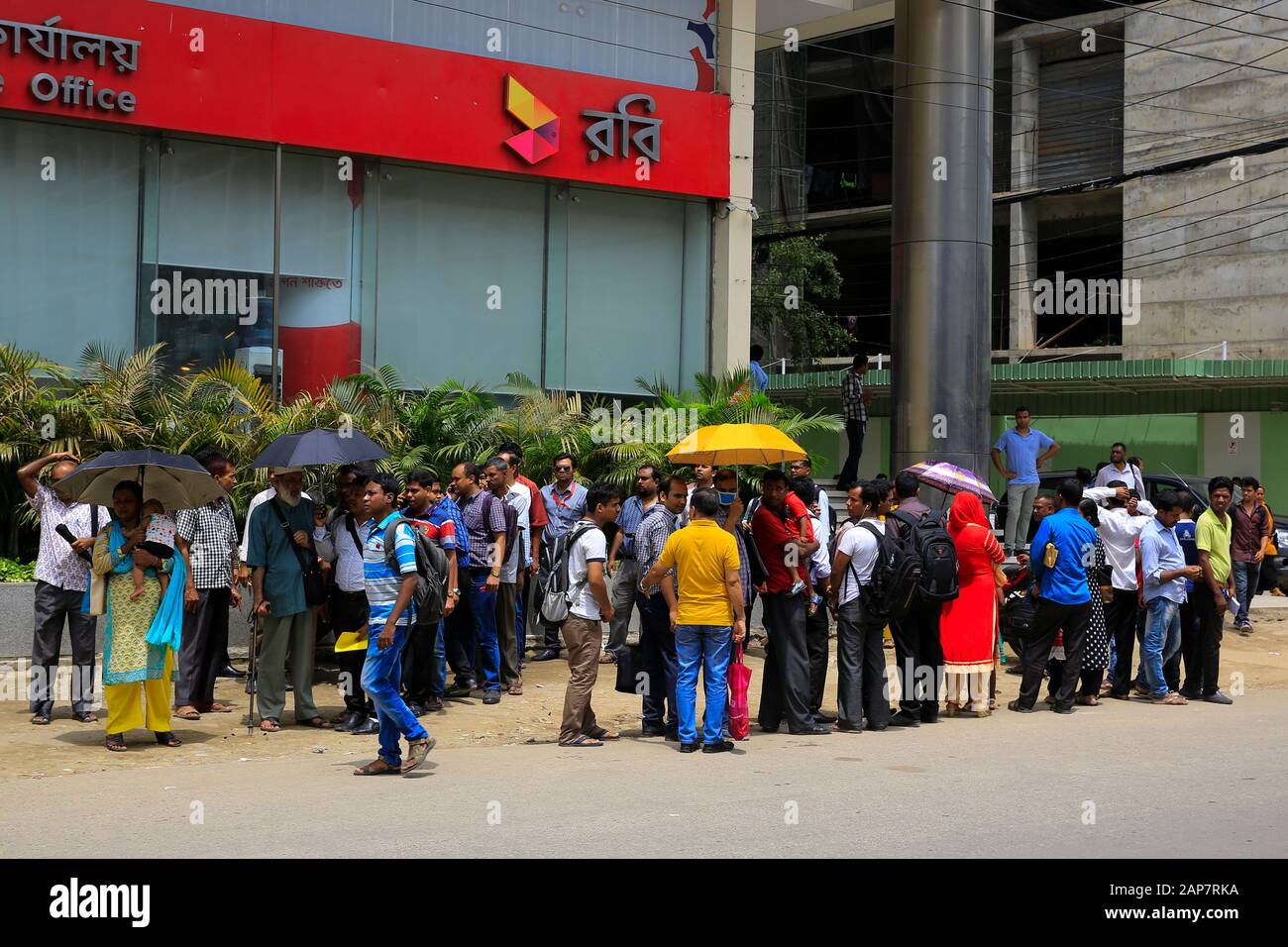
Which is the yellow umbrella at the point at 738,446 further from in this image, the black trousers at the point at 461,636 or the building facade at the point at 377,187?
the building facade at the point at 377,187

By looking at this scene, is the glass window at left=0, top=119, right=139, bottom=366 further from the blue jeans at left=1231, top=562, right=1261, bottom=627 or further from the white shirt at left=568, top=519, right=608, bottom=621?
the blue jeans at left=1231, top=562, right=1261, bottom=627

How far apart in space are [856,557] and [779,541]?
2.28 feet

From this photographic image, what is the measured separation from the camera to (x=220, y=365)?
15891mm

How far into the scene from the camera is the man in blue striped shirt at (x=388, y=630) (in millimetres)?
8438

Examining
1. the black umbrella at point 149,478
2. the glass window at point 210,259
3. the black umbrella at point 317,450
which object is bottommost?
the black umbrella at point 149,478

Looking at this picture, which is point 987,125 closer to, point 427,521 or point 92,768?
point 427,521

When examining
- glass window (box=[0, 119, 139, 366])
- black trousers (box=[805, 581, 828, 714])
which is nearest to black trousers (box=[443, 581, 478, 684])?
black trousers (box=[805, 581, 828, 714])

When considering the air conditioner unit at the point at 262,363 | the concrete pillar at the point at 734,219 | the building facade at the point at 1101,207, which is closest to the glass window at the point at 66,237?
the air conditioner unit at the point at 262,363

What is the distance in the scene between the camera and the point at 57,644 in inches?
415

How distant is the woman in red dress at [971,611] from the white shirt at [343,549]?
14.7ft

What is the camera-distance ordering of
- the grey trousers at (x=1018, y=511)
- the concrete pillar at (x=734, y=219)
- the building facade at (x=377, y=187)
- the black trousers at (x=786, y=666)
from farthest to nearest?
the grey trousers at (x=1018, y=511)
the concrete pillar at (x=734, y=219)
the building facade at (x=377, y=187)
the black trousers at (x=786, y=666)

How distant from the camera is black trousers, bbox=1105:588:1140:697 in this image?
1212cm

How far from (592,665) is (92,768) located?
326cm

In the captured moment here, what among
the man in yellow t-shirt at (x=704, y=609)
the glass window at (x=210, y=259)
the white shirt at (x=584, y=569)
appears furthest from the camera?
the glass window at (x=210, y=259)
